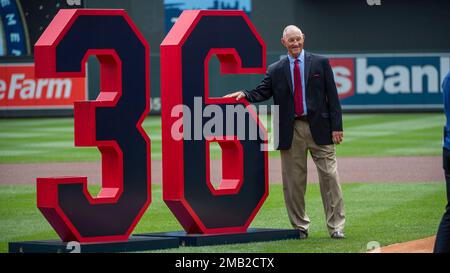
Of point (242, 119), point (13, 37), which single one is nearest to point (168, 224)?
point (242, 119)

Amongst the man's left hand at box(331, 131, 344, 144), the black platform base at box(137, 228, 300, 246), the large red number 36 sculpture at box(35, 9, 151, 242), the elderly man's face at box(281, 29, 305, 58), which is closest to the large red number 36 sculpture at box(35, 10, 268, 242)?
the large red number 36 sculpture at box(35, 9, 151, 242)

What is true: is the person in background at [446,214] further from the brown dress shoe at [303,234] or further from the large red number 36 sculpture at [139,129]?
the brown dress shoe at [303,234]

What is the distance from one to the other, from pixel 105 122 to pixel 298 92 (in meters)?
2.11

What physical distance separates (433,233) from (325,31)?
79.9ft

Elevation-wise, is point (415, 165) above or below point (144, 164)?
below

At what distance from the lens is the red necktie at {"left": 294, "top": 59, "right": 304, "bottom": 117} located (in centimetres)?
1130

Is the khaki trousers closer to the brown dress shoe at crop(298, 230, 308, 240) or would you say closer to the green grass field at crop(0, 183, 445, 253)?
the brown dress shoe at crop(298, 230, 308, 240)

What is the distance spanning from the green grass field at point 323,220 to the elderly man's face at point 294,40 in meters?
1.82

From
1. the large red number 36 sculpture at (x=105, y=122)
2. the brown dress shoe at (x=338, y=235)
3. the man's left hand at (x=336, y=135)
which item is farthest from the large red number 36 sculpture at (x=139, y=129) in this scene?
the brown dress shoe at (x=338, y=235)

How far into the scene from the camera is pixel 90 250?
9953mm

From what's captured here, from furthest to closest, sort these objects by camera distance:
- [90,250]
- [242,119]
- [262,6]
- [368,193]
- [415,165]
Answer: [262,6], [415,165], [368,193], [242,119], [90,250]

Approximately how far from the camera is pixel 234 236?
35.5ft

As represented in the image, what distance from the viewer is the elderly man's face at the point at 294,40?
1114 centimetres
